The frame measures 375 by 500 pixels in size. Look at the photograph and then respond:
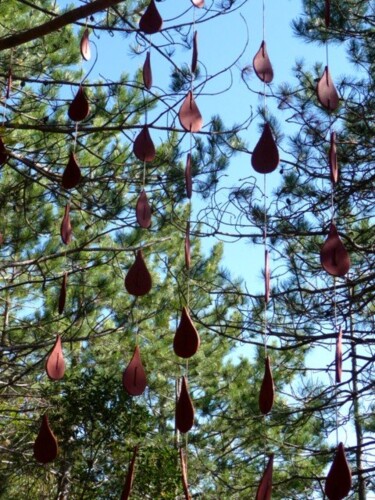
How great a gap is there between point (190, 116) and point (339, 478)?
0.44 metres

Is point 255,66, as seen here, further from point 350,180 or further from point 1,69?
point 1,69

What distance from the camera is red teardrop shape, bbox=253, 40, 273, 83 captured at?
3.21 ft

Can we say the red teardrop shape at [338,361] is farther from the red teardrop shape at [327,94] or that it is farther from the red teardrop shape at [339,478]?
the red teardrop shape at [327,94]

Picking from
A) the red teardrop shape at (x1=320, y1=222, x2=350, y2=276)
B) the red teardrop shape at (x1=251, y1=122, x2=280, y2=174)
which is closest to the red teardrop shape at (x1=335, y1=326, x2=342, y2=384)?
the red teardrop shape at (x1=320, y1=222, x2=350, y2=276)

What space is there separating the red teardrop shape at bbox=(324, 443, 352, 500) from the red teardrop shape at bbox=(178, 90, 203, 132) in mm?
405

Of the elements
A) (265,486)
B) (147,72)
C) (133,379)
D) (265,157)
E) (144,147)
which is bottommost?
(265,486)

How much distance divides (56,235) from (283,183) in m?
1.53

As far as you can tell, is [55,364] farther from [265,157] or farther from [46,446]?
[265,157]

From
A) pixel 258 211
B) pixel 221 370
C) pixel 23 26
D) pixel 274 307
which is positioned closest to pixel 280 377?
pixel 221 370

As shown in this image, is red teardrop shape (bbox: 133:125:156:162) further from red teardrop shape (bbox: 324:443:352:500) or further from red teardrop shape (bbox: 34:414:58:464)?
red teardrop shape (bbox: 324:443:352:500)

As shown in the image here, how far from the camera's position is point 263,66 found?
981 mm

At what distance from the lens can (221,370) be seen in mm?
6227

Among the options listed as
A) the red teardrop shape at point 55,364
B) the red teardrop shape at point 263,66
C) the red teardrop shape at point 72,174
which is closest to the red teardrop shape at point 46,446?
the red teardrop shape at point 55,364

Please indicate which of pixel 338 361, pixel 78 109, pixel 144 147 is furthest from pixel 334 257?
pixel 78 109
